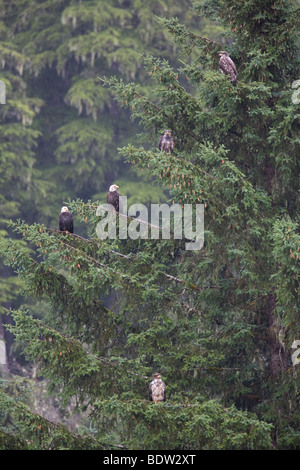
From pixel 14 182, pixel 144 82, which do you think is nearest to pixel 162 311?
pixel 14 182

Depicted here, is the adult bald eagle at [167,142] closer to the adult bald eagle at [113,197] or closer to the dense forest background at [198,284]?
the dense forest background at [198,284]

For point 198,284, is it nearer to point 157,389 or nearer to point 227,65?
point 157,389

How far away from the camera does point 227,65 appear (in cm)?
945

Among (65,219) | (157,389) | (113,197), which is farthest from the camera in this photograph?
(113,197)

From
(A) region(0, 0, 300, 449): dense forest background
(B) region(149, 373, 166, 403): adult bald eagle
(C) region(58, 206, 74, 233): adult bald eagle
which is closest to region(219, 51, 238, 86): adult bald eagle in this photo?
(A) region(0, 0, 300, 449): dense forest background

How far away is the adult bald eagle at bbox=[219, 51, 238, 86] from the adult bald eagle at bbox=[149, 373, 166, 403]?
12.2 feet

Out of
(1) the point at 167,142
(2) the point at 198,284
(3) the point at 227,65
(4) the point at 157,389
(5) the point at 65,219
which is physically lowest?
(4) the point at 157,389

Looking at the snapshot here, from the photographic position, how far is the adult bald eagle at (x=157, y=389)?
8.08 meters

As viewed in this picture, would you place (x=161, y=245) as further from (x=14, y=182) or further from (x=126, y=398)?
(x=14, y=182)

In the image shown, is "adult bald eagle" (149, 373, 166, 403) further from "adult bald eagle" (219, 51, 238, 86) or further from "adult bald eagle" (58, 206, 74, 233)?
"adult bald eagle" (219, 51, 238, 86)

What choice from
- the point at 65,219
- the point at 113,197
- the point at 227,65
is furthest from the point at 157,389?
the point at 227,65

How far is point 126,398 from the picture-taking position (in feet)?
27.0

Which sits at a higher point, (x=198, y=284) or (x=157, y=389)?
(x=198, y=284)

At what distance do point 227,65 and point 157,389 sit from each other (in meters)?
4.01
